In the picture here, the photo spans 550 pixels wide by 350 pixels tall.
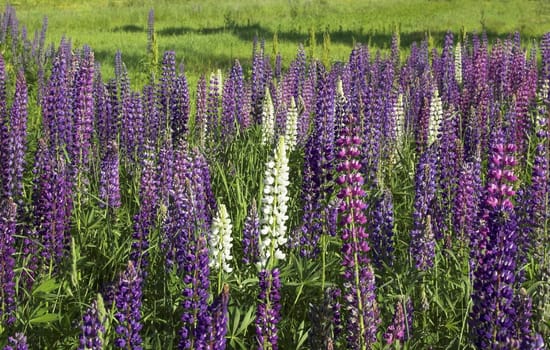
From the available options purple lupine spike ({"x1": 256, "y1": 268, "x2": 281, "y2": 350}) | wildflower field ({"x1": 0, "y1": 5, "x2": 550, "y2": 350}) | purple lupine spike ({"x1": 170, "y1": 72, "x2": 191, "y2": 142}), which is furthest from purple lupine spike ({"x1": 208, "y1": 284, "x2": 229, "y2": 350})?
purple lupine spike ({"x1": 170, "y1": 72, "x2": 191, "y2": 142})

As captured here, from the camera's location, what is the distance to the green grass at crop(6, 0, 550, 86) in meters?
19.2

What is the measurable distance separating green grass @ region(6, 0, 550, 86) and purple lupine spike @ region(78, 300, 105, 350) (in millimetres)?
12298

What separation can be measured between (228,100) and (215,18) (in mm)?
22282

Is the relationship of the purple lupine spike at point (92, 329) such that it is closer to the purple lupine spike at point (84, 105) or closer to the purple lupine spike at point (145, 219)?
the purple lupine spike at point (145, 219)

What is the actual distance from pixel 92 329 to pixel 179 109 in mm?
4325

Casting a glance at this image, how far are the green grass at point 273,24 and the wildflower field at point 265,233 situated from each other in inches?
337

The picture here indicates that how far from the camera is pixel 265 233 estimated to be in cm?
339

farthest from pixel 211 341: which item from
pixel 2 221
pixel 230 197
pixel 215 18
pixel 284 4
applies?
pixel 284 4

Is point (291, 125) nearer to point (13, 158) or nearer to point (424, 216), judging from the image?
point (424, 216)

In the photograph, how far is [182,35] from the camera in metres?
23.1

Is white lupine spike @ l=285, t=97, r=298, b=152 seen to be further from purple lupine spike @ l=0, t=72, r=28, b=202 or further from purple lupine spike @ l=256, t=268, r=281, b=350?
purple lupine spike @ l=256, t=268, r=281, b=350

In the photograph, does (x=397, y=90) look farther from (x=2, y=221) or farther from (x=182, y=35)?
(x=182, y=35)

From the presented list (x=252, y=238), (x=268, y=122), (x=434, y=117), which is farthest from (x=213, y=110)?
(x=252, y=238)

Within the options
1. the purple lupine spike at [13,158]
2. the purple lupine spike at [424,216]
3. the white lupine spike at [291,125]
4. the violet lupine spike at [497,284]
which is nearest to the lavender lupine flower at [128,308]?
the violet lupine spike at [497,284]
